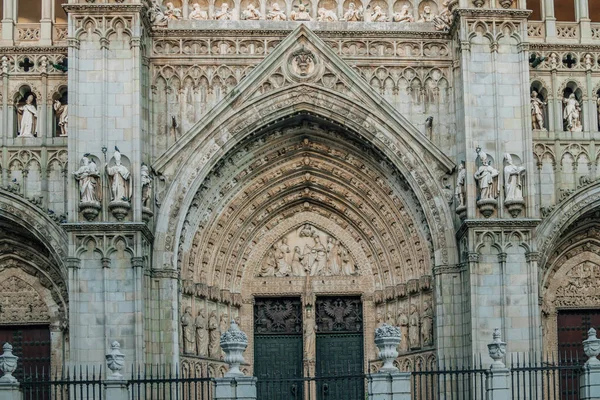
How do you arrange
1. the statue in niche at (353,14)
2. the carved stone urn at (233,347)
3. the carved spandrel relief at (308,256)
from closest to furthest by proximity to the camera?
the carved stone urn at (233,347)
the statue in niche at (353,14)
the carved spandrel relief at (308,256)

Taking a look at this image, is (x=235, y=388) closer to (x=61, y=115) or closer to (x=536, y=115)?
(x=61, y=115)

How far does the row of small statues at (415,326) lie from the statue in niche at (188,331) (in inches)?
180

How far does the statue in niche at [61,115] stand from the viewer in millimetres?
28797

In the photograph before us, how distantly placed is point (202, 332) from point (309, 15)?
7.51 meters

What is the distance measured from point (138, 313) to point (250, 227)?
4323 millimetres

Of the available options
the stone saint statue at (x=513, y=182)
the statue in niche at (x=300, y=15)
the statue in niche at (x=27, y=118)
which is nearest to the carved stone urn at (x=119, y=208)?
the statue in niche at (x=27, y=118)

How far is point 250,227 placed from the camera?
99.2 feet

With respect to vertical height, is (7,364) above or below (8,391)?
above

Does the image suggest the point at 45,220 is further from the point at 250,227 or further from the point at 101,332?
the point at 250,227

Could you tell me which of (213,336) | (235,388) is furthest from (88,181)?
(235,388)

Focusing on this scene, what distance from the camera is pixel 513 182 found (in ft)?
91.4

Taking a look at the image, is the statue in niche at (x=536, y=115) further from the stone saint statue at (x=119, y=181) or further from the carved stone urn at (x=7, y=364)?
the carved stone urn at (x=7, y=364)

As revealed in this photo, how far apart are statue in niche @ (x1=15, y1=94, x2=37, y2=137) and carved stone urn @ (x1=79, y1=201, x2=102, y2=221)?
103 inches

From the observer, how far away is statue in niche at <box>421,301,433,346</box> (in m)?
28.8
